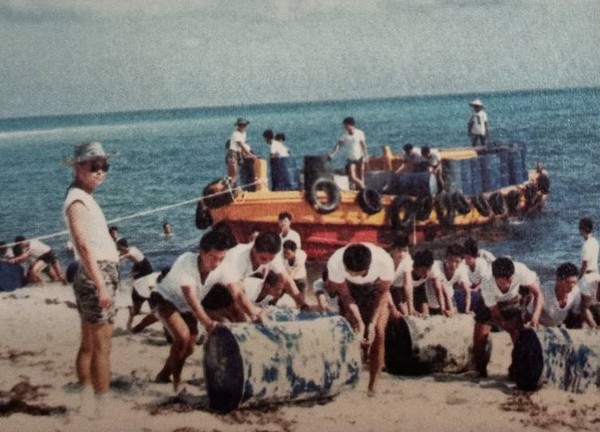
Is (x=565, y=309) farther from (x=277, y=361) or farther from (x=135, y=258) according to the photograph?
(x=135, y=258)

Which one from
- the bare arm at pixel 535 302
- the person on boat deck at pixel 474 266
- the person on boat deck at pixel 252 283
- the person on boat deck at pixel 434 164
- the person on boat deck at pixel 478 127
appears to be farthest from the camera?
the person on boat deck at pixel 478 127

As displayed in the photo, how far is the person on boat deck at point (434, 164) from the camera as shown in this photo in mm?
7498

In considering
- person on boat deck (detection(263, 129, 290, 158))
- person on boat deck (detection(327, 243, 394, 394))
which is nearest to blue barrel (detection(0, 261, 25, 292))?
person on boat deck (detection(263, 129, 290, 158))

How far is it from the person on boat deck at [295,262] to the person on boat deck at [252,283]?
8.3 inches

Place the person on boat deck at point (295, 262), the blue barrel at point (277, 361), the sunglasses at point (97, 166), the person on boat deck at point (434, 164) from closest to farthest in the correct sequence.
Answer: the sunglasses at point (97, 166) → the blue barrel at point (277, 361) → the person on boat deck at point (295, 262) → the person on boat deck at point (434, 164)

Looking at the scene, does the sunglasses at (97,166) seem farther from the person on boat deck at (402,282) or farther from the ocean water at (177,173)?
the person on boat deck at (402,282)

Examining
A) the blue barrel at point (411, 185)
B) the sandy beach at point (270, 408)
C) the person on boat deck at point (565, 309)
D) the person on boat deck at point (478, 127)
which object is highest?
the person on boat deck at point (478, 127)

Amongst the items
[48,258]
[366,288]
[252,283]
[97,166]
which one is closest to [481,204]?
[252,283]

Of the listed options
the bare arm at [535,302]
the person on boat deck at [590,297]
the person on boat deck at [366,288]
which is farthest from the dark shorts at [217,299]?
the person on boat deck at [590,297]

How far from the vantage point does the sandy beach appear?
13.8ft

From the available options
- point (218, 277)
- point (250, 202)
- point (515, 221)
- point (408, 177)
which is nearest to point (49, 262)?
point (250, 202)

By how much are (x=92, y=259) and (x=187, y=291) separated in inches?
26.1

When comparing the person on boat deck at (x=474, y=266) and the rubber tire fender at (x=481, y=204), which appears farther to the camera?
the rubber tire fender at (x=481, y=204)

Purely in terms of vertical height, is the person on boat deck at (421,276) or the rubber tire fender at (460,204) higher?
the rubber tire fender at (460,204)
